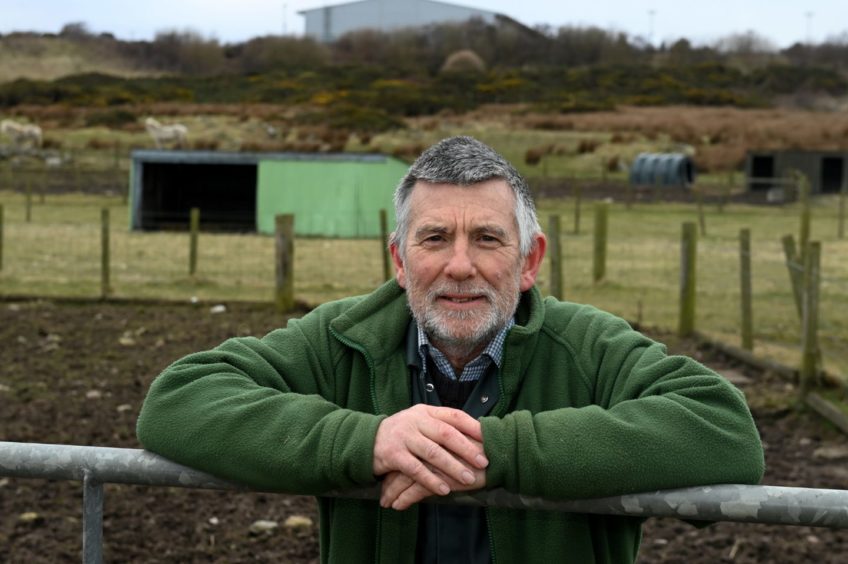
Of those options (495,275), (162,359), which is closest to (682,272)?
(162,359)

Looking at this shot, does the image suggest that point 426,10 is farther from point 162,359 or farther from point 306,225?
point 162,359

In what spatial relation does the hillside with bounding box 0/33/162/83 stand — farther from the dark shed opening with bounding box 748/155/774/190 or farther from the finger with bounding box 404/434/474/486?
the finger with bounding box 404/434/474/486

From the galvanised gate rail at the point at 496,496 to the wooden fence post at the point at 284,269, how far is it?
414 inches

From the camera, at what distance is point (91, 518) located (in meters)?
2.12

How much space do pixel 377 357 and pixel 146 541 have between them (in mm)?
3311

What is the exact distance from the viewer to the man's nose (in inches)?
104

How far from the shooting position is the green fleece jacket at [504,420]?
224 cm

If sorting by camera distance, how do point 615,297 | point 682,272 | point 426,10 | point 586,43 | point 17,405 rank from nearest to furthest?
point 17,405 → point 682,272 → point 615,297 → point 586,43 → point 426,10

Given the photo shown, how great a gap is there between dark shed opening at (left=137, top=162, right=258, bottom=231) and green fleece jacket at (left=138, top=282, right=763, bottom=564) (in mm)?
22179

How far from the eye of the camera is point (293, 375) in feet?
8.90

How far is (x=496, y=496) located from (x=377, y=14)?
119150 mm

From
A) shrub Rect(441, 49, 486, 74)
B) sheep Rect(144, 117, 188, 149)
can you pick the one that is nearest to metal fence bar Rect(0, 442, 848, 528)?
sheep Rect(144, 117, 188, 149)

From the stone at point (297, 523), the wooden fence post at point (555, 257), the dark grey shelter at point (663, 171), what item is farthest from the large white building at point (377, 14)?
the stone at point (297, 523)

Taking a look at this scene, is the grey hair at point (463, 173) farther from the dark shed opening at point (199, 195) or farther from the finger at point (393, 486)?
the dark shed opening at point (199, 195)
